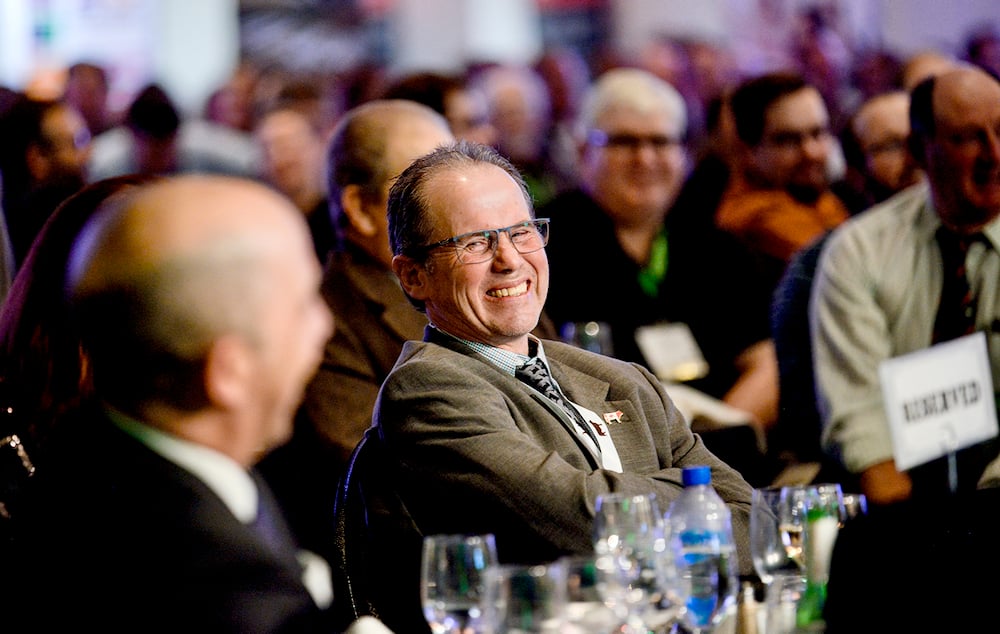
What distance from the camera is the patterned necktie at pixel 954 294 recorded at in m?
3.62

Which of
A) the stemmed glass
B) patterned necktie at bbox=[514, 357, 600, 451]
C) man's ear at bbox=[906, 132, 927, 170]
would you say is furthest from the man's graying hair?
man's ear at bbox=[906, 132, 927, 170]

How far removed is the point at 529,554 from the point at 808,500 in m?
0.49

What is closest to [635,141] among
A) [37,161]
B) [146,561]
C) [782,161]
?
[782,161]

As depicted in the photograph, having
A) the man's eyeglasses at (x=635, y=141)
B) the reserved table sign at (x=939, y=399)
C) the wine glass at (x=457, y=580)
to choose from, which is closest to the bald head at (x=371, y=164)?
the reserved table sign at (x=939, y=399)

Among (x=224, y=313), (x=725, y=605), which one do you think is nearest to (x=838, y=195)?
(x=725, y=605)

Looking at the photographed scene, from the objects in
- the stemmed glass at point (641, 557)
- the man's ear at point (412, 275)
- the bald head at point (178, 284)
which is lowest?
the stemmed glass at point (641, 557)

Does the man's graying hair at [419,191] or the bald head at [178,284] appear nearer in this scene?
the bald head at [178,284]

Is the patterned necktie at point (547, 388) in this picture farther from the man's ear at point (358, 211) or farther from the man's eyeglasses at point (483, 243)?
the man's ear at point (358, 211)

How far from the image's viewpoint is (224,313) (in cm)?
153

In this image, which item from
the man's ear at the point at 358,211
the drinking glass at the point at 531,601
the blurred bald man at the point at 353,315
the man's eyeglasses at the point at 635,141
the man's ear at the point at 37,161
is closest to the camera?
the drinking glass at the point at 531,601

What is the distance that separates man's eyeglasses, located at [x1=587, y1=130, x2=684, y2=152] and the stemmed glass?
3.01m

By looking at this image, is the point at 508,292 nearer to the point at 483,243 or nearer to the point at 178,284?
the point at 483,243

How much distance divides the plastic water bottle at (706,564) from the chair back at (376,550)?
0.53 meters

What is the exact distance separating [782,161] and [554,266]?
4.38ft
